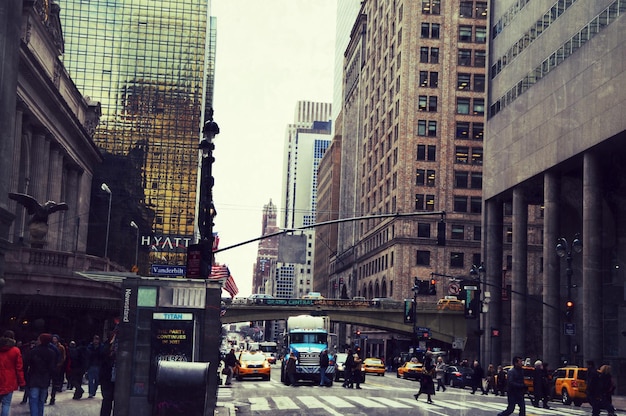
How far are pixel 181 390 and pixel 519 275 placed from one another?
5715 centimetres

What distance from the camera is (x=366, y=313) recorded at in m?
93.2

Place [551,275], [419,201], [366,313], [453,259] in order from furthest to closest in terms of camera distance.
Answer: [419,201] → [453,259] → [366,313] → [551,275]

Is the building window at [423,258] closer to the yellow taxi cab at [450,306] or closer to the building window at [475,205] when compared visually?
the building window at [475,205]

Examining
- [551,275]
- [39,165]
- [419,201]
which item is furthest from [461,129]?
[39,165]

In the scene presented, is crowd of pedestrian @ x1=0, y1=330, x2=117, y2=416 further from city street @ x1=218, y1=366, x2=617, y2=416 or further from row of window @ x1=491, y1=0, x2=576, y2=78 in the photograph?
row of window @ x1=491, y1=0, x2=576, y2=78

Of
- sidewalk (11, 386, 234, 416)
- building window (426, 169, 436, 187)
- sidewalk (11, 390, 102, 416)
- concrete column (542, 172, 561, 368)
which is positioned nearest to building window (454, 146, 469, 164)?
building window (426, 169, 436, 187)

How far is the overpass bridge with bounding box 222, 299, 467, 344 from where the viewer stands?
92.0 metres

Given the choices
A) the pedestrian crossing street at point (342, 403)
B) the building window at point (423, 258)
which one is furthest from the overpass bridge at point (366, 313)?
the pedestrian crossing street at point (342, 403)

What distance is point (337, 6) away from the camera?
19312 cm

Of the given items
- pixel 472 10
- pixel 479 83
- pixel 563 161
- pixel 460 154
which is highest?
pixel 472 10

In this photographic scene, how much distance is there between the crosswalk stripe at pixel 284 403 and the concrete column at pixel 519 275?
129 feet

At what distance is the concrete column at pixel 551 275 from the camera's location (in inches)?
2413

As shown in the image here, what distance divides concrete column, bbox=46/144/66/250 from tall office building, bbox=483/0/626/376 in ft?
114

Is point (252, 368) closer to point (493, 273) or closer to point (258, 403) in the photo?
point (258, 403)
